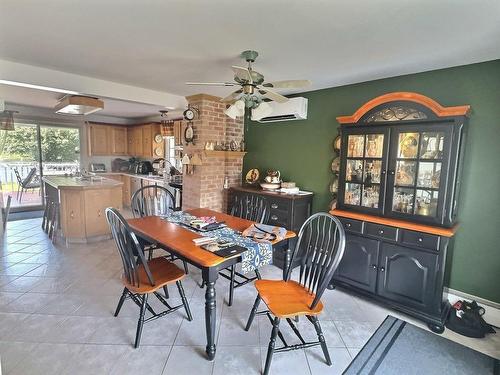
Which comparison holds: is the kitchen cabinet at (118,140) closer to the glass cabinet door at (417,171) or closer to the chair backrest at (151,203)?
the chair backrest at (151,203)

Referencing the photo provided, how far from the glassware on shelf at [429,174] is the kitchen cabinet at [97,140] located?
6.71m

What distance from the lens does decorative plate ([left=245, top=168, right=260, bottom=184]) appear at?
427cm

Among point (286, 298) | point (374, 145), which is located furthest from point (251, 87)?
point (286, 298)

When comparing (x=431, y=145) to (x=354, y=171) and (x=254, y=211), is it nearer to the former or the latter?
(x=354, y=171)

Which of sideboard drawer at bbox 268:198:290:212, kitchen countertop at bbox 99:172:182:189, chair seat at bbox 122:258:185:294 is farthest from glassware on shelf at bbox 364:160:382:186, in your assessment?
kitchen countertop at bbox 99:172:182:189

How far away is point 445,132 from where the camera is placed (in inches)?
92.2

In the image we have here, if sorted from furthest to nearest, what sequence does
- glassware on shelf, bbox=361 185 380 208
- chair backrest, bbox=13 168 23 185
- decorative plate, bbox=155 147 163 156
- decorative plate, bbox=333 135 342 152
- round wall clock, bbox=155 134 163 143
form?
decorative plate, bbox=155 147 163 156 < round wall clock, bbox=155 134 163 143 < chair backrest, bbox=13 168 23 185 < decorative plate, bbox=333 135 342 152 < glassware on shelf, bbox=361 185 380 208

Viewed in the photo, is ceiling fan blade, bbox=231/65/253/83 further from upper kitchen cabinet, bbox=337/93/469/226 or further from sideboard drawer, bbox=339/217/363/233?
sideboard drawer, bbox=339/217/363/233

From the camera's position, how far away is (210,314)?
1.86 meters

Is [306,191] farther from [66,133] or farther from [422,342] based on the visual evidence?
[66,133]

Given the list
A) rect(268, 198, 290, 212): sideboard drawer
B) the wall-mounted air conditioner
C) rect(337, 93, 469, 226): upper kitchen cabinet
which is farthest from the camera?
the wall-mounted air conditioner

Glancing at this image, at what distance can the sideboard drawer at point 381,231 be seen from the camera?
256cm

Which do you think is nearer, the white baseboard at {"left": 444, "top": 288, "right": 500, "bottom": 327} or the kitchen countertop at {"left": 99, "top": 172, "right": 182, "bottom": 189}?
the white baseboard at {"left": 444, "top": 288, "right": 500, "bottom": 327}

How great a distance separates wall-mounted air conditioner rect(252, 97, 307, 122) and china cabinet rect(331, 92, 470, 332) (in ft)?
2.60
